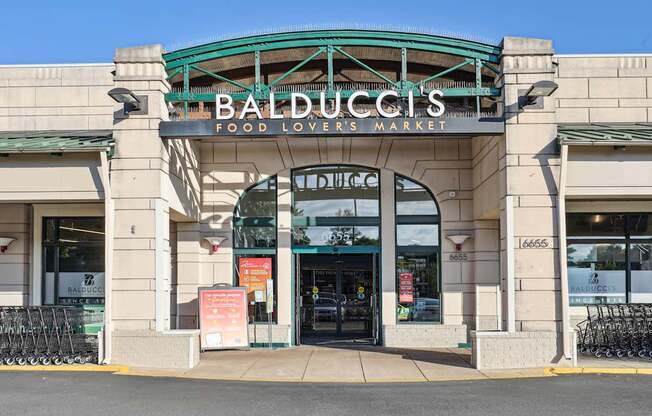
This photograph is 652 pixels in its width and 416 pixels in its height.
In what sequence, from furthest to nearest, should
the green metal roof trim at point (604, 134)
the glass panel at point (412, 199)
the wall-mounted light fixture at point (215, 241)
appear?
the glass panel at point (412, 199)
the wall-mounted light fixture at point (215, 241)
the green metal roof trim at point (604, 134)

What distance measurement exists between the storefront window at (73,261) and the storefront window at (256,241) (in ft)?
10.9

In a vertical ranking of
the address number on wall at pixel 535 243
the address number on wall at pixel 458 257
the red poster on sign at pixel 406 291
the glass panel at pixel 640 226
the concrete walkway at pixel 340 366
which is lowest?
the concrete walkway at pixel 340 366

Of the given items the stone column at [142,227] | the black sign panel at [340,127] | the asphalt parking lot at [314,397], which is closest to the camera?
the asphalt parking lot at [314,397]

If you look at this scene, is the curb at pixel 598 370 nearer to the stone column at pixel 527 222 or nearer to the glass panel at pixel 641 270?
the stone column at pixel 527 222

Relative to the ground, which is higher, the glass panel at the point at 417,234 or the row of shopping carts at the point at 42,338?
the glass panel at the point at 417,234

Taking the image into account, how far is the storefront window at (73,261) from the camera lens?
52.7 ft

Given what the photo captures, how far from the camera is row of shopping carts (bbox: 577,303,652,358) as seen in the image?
13.4m

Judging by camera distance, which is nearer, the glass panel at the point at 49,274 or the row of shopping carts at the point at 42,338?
the row of shopping carts at the point at 42,338

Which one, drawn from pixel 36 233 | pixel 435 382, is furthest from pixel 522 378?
pixel 36 233

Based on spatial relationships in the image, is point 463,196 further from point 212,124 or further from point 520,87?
point 212,124

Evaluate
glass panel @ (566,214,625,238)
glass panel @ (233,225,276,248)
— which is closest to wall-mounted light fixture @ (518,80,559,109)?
glass panel @ (566,214,625,238)

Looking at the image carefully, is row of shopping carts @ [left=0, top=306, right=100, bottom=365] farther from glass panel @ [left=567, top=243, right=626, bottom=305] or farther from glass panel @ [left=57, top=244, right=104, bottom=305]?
glass panel @ [left=567, top=243, right=626, bottom=305]

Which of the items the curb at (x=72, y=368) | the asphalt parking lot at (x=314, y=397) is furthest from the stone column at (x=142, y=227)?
the asphalt parking lot at (x=314, y=397)

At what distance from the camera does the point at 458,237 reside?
625 inches
